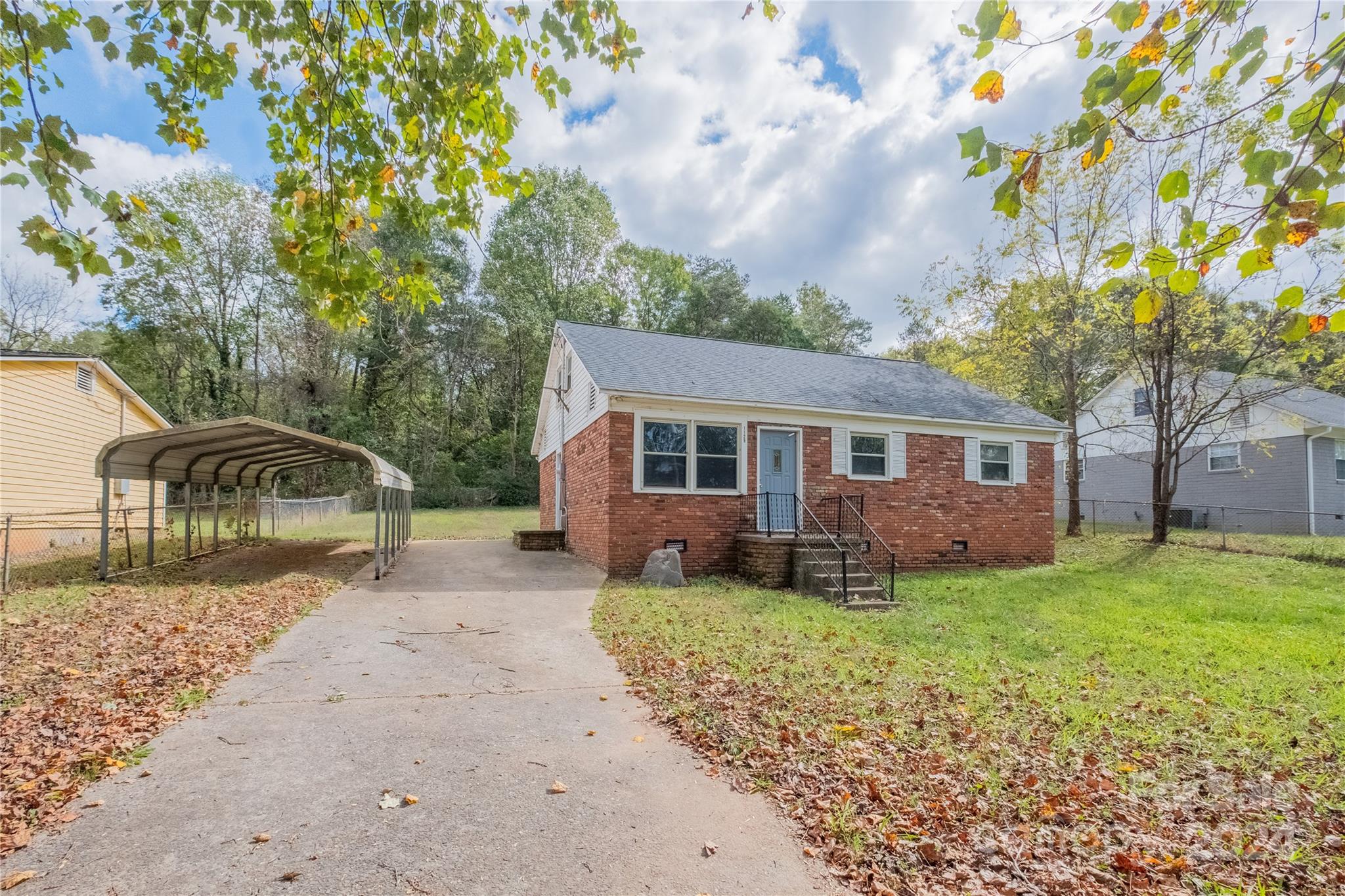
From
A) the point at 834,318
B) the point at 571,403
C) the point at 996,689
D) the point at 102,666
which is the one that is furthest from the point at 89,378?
the point at 834,318

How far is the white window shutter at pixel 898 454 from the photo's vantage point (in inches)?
510

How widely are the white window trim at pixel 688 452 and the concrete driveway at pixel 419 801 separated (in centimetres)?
545

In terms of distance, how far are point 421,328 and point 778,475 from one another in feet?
88.8

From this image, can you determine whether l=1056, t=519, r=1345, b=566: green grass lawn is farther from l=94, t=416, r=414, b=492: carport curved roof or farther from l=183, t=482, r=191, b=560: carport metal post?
l=183, t=482, r=191, b=560: carport metal post

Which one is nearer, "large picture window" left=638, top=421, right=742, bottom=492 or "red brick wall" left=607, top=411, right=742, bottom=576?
"red brick wall" left=607, top=411, right=742, bottom=576

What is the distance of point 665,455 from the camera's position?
11305 mm

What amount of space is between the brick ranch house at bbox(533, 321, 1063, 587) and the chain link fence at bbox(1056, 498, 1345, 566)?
5.22 meters

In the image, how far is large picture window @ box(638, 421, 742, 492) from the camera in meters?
11.2

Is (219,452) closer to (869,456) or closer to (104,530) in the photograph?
(104,530)

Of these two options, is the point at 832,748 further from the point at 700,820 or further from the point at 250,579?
the point at 250,579

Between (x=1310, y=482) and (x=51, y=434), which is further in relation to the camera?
(x=1310, y=482)

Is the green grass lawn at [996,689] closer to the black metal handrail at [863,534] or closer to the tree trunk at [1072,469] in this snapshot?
the black metal handrail at [863,534]

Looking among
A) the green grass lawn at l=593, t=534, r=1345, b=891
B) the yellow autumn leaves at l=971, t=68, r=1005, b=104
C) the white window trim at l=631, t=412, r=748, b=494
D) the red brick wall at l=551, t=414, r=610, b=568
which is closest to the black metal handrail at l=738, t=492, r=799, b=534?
the white window trim at l=631, t=412, r=748, b=494

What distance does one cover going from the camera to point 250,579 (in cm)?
1002
